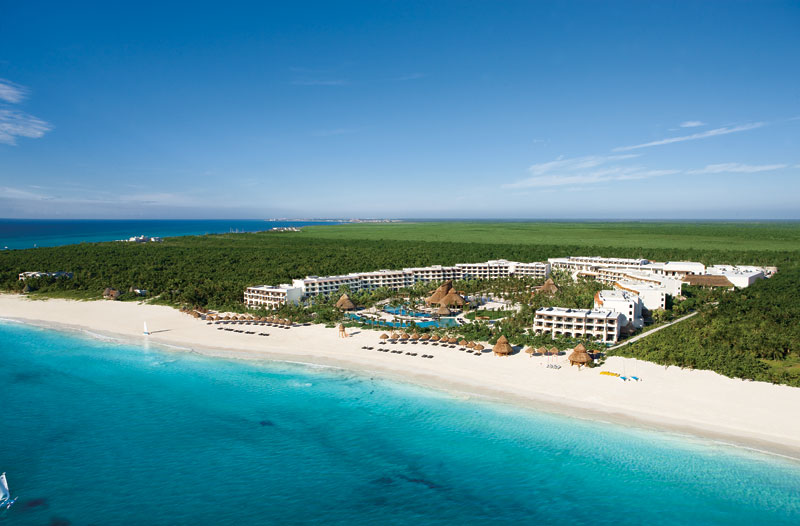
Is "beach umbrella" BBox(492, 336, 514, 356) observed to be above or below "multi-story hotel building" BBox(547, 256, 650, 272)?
below

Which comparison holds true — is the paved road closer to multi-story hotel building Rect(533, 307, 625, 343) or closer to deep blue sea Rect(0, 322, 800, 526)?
multi-story hotel building Rect(533, 307, 625, 343)

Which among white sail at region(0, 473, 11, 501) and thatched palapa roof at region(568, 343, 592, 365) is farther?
thatched palapa roof at region(568, 343, 592, 365)

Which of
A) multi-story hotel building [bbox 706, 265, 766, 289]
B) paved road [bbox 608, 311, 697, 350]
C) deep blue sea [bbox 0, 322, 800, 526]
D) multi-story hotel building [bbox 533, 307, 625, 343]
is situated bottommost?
deep blue sea [bbox 0, 322, 800, 526]

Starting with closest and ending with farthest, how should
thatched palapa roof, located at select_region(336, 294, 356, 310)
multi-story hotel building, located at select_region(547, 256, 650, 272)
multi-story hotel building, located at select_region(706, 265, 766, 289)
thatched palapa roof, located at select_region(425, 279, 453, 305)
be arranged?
thatched palapa roof, located at select_region(336, 294, 356, 310)
thatched palapa roof, located at select_region(425, 279, 453, 305)
multi-story hotel building, located at select_region(706, 265, 766, 289)
multi-story hotel building, located at select_region(547, 256, 650, 272)

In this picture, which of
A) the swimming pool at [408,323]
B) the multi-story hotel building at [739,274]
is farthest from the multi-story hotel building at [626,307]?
the multi-story hotel building at [739,274]

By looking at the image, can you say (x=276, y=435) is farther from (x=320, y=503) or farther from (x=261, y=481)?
(x=320, y=503)

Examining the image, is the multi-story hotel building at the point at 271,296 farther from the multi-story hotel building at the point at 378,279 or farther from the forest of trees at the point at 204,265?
the forest of trees at the point at 204,265

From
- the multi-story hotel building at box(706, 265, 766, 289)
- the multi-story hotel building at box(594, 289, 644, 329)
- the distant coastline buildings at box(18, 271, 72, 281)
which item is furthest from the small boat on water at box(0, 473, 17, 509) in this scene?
the multi-story hotel building at box(706, 265, 766, 289)

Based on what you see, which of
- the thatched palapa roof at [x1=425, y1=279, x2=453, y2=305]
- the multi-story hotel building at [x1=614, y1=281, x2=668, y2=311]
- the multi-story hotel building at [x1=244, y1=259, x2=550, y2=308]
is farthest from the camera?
the thatched palapa roof at [x1=425, y1=279, x2=453, y2=305]
